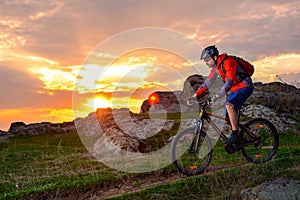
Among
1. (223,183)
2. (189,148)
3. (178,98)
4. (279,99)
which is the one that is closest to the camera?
(223,183)

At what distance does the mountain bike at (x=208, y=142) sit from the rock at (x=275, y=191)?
7.05 ft

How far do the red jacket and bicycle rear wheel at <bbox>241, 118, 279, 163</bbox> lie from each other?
1.60 meters

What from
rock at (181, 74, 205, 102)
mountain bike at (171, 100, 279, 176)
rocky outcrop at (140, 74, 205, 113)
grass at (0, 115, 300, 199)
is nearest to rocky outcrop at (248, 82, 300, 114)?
rock at (181, 74, 205, 102)

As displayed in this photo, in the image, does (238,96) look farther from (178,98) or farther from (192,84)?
(178,98)

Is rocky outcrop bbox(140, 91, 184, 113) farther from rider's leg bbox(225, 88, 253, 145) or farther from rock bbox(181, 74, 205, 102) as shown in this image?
rider's leg bbox(225, 88, 253, 145)

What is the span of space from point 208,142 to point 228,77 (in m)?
2.10

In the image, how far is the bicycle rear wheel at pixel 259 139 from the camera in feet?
39.1

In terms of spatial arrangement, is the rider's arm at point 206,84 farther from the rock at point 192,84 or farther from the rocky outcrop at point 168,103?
the rocky outcrop at point 168,103

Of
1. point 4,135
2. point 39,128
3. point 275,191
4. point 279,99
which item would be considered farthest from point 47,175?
point 39,128

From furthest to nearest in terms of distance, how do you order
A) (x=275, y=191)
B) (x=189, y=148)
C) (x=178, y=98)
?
(x=178, y=98), (x=189, y=148), (x=275, y=191)

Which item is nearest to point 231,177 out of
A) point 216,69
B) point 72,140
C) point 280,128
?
point 216,69

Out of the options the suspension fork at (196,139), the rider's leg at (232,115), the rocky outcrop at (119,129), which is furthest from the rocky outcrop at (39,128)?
the rider's leg at (232,115)

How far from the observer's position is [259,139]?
39.3 ft

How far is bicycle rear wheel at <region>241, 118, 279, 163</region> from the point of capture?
39.1 feet
